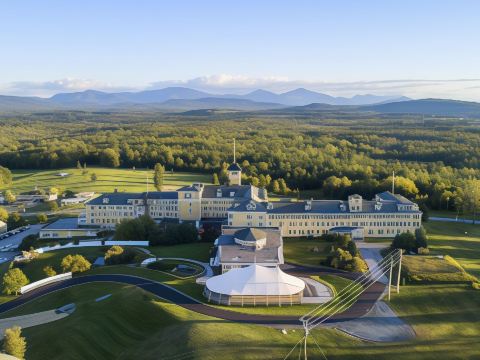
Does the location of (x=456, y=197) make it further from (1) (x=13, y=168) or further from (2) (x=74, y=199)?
(1) (x=13, y=168)

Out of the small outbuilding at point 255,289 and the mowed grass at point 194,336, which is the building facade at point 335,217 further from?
the mowed grass at point 194,336

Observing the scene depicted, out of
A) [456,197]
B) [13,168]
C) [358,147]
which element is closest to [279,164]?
[358,147]

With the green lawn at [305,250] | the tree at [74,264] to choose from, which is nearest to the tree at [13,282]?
the tree at [74,264]

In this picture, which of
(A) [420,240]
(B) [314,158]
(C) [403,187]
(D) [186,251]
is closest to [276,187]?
(B) [314,158]

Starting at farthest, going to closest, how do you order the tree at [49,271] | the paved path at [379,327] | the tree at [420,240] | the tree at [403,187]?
the tree at [403,187]
the tree at [420,240]
the tree at [49,271]
the paved path at [379,327]

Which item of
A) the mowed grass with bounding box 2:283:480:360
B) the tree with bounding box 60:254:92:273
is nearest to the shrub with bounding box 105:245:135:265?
the tree with bounding box 60:254:92:273

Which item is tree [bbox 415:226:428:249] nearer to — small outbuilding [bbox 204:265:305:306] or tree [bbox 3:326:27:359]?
small outbuilding [bbox 204:265:305:306]
